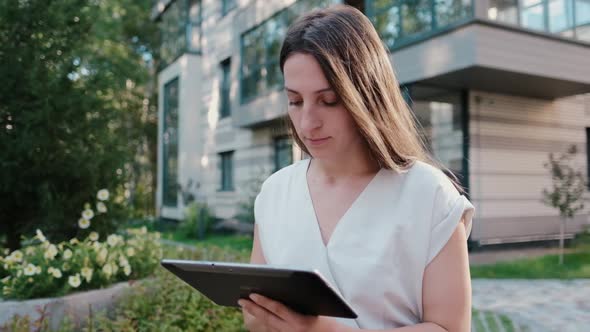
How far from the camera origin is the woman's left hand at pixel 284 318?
1297mm

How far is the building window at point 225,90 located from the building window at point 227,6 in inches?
72.3

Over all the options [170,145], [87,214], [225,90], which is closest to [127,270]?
[87,214]

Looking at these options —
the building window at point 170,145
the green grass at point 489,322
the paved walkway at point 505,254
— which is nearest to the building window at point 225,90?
the building window at point 170,145

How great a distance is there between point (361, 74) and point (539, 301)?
5676 mm

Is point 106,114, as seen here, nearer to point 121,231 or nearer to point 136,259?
point 121,231

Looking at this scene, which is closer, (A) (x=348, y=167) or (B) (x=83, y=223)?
(A) (x=348, y=167)

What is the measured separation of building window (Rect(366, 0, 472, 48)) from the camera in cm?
887

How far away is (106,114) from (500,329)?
14.4ft

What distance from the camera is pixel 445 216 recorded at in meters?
1.37

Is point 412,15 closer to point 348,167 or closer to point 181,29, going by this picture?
point 348,167

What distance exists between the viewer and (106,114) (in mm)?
5309

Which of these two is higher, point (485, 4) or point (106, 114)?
point (485, 4)

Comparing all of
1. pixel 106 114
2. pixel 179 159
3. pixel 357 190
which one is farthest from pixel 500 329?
pixel 179 159

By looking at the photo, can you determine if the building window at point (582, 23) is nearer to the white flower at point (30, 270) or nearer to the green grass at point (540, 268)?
the green grass at point (540, 268)
